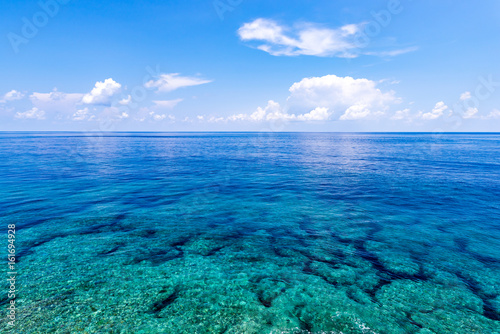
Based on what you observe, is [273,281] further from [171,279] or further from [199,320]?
[171,279]

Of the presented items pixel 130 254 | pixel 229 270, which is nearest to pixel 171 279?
pixel 229 270

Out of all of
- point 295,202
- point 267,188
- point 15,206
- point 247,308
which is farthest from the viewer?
point 267,188

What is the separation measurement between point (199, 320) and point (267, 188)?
22.6m

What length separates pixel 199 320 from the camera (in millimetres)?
9438

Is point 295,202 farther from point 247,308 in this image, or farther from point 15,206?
point 15,206

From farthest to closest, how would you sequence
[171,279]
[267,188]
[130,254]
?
[267,188] → [130,254] → [171,279]

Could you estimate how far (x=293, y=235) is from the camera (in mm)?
17406

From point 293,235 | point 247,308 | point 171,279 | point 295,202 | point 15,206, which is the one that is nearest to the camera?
point 247,308

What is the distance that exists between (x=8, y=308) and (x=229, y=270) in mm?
8896

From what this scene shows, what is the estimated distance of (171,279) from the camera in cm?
1198

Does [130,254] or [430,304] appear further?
[130,254]

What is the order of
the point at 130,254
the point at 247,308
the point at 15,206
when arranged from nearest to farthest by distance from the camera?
the point at 247,308 < the point at 130,254 < the point at 15,206

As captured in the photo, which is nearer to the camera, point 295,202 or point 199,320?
point 199,320

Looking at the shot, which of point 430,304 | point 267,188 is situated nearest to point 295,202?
point 267,188
